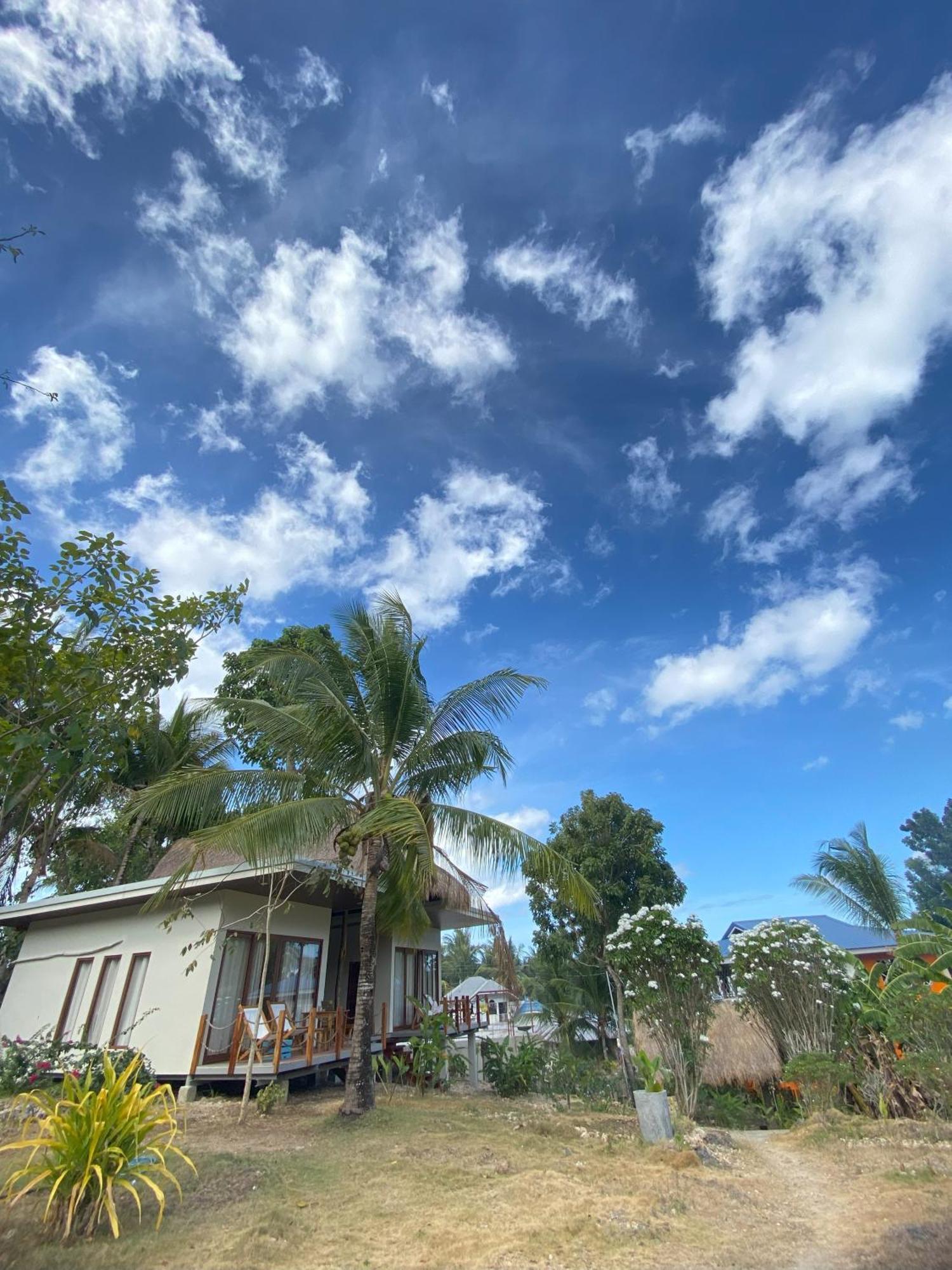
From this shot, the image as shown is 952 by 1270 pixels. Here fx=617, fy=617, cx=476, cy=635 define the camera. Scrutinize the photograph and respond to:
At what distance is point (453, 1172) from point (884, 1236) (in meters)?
3.73

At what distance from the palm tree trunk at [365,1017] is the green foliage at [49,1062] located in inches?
125

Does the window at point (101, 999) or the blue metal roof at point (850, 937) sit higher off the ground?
the blue metal roof at point (850, 937)

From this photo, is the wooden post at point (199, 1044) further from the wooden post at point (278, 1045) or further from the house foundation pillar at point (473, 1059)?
the house foundation pillar at point (473, 1059)

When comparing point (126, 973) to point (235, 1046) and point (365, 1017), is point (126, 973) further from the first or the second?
point (365, 1017)

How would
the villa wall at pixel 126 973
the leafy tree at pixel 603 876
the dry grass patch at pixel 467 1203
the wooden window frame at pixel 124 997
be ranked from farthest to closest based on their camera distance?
1. the leafy tree at pixel 603 876
2. the wooden window frame at pixel 124 997
3. the villa wall at pixel 126 973
4. the dry grass patch at pixel 467 1203

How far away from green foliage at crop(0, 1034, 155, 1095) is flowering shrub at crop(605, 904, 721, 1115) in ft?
25.3

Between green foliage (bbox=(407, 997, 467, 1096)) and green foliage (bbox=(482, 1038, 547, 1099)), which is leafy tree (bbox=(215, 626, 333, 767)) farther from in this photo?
green foliage (bbox=(482, 1038, 547, 1099))

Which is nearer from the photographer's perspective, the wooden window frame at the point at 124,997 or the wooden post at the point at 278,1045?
the wooden post at the point at 278,1045

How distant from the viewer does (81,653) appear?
4.07 metres

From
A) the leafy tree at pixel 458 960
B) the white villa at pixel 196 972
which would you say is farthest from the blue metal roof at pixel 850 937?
the leafy tree at pixel 458 960

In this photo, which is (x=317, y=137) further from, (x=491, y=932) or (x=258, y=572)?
(x=491, y=932)

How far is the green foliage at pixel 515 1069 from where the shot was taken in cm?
1146

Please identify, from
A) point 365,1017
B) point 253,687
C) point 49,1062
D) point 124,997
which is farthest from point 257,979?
point 253,687

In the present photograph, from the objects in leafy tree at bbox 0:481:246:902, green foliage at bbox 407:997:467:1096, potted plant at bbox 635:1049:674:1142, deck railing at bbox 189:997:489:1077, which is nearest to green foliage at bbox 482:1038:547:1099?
green foliage at bbox 407:997:467:1096
